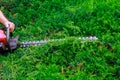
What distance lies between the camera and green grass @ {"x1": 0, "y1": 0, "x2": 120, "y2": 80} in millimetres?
4293

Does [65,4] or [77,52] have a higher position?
[65,4]

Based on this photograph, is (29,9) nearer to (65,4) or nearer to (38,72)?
(65,4)

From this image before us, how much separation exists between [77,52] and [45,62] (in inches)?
17.9

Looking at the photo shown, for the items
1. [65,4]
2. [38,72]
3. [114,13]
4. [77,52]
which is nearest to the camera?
[38,72]

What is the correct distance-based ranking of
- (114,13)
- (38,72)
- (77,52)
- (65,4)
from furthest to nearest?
(65,4), (114,13), (77,52), (38,72)

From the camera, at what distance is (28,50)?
4676 millimetres

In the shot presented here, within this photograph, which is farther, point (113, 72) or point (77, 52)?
point (77, 52)

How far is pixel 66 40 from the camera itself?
4.63 metres

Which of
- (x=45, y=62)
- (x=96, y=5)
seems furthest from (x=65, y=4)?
(x=45, y=62)

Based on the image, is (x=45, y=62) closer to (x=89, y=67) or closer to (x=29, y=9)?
(x=89, y=67)

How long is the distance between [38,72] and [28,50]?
549 millimetres

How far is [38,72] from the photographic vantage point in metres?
4.22

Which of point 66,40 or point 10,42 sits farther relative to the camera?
point 66,40

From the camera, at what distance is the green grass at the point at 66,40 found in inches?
169
